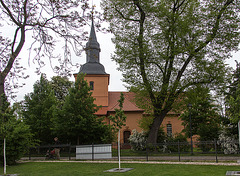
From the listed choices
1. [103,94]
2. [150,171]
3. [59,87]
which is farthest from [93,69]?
[150,171]

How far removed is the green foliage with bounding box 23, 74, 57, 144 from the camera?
2775 centimetres

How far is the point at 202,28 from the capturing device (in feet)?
73.5

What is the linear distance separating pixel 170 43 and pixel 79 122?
36.9 feet

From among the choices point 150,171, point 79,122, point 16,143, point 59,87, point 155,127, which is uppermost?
point 59,87

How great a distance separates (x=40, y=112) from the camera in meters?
28.6

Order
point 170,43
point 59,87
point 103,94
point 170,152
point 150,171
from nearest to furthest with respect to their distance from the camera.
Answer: point 150,171
point 170,152
point 170,43
point 103,94
point 59,87

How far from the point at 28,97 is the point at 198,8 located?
20.5 meters

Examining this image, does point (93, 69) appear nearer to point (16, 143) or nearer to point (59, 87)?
point (59, 87)

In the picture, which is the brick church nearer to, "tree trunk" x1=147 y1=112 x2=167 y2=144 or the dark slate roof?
the dark slate roof

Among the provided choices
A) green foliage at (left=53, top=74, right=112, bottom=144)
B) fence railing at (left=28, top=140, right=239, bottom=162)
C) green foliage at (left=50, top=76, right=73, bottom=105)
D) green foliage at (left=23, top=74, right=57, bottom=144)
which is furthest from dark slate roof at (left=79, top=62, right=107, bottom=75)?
fence railing at (left=28, top=140, right=239, bottom=162)

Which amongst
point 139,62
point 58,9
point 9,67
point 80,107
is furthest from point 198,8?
point 9,67

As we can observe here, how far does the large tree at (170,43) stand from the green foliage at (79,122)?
498 centimetres

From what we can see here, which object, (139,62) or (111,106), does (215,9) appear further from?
(111,106)

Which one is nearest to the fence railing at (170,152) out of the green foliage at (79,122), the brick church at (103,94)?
the green foliage at (79,122)
